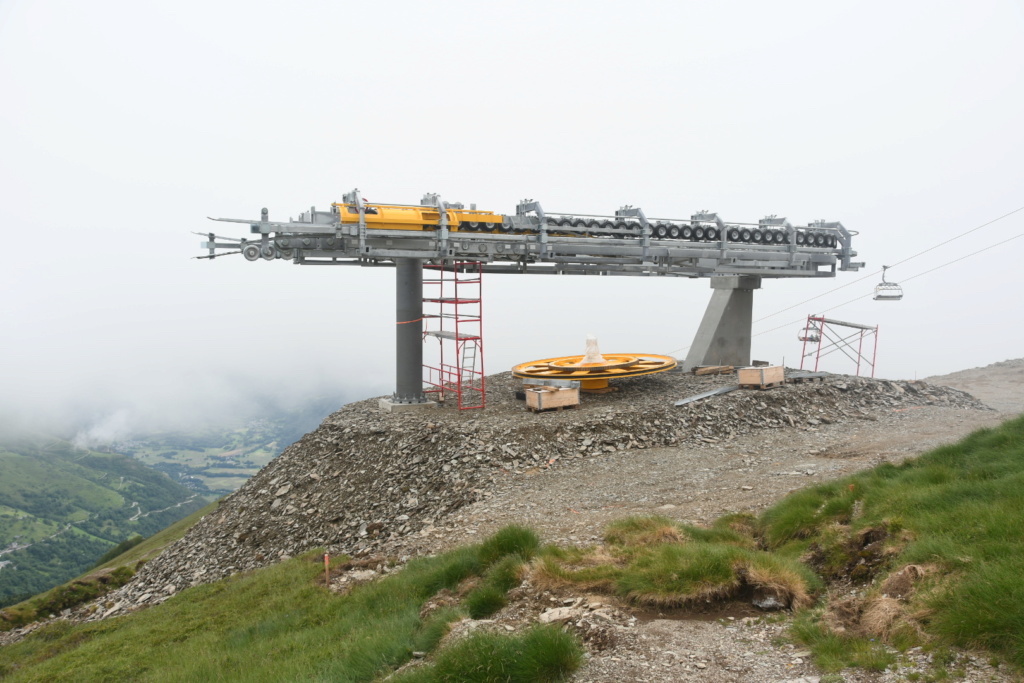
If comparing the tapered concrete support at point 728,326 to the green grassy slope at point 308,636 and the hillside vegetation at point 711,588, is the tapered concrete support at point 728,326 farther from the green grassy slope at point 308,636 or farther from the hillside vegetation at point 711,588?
the green grassy slope at point 308,636

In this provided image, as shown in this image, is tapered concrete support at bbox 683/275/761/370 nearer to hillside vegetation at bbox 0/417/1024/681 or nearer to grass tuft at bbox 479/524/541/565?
hillside vegetation at bbox 0/417/1024/681

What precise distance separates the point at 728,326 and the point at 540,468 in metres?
10.6

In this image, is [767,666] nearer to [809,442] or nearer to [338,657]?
[338,657]

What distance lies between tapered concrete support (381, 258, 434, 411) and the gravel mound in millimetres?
897

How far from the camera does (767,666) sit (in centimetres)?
511

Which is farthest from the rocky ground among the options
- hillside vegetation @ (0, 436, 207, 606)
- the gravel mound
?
hillside vegetation @ (0, 436, 207, 606)

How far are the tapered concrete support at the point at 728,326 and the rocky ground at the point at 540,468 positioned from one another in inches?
113

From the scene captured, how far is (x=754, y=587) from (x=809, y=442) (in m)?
8.50

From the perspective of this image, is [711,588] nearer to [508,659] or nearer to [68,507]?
[508,659]

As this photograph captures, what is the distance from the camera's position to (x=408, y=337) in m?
16.8

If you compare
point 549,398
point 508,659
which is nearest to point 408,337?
point 549,398

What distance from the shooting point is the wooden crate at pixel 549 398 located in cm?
1563

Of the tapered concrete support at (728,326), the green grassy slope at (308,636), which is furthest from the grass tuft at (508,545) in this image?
the tapered concrete support at (728,326)

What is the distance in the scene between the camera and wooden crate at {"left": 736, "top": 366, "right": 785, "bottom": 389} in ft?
57.1
